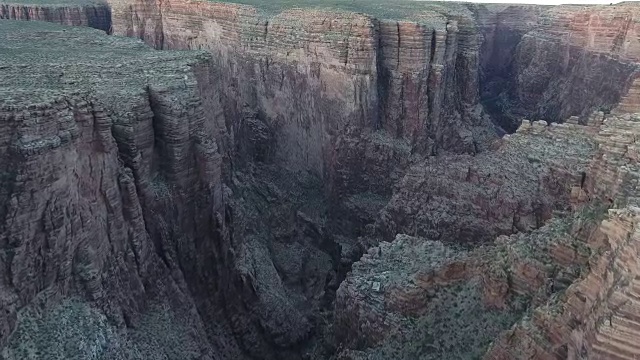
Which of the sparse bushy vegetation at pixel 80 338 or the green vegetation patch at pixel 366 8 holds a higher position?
the green vegetation patch at pixel 366 8

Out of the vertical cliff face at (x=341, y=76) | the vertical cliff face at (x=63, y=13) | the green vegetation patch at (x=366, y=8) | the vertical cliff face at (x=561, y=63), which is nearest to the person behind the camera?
the vertical cliff face at (x=341, y=76)

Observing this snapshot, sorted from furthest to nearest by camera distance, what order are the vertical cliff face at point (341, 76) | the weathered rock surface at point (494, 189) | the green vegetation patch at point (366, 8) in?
1. the green vegetation patch at point (366, 8)
2. the vertical cliff face at point (341, 76)
3. the weathered rock surface at point (494, 189)

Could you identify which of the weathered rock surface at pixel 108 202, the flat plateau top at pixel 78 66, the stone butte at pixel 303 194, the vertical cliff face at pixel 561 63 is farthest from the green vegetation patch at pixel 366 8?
the weathered rock surface at pixel 108 202

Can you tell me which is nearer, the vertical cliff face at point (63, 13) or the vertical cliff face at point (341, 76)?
the vertical cliff face at point (341, 76)

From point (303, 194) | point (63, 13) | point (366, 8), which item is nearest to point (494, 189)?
point (303, 194)

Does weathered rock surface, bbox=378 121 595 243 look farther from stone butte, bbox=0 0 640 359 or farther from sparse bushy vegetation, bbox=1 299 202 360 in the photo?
sparse bushy vegetation, bbox=1 299 202 360

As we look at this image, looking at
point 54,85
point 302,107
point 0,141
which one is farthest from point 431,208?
point 0,141

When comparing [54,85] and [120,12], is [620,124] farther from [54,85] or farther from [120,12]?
[120,12]

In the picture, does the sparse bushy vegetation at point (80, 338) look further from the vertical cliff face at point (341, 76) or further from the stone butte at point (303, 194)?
the vertical cliff face at point (341, 76)

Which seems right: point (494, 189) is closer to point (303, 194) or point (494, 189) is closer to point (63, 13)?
point (303, 194)
